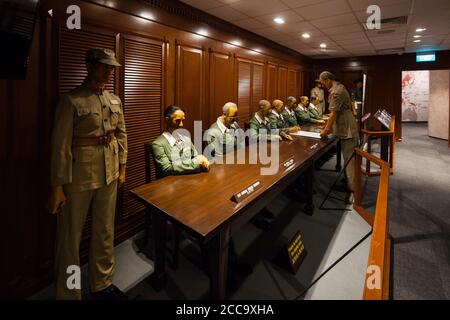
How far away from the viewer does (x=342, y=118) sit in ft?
12.7

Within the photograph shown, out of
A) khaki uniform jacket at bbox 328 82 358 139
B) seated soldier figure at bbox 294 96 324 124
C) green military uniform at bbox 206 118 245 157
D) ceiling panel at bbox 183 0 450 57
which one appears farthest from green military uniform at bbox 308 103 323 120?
green military uniform at bbox 206 118 245 157

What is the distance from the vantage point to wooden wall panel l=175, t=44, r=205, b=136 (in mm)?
3250

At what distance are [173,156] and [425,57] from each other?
320 inches

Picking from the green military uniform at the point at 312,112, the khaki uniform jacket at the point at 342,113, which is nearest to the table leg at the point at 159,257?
the khaki uniform jacket at the point at 342,113

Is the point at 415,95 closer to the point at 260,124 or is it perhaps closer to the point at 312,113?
the point at 312,113

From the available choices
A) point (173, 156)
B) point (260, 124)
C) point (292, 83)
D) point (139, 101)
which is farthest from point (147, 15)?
point (292, 83)

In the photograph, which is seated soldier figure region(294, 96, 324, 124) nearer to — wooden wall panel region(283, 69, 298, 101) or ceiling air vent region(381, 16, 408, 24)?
wooden wall panel region(283, 69, 298, 101)

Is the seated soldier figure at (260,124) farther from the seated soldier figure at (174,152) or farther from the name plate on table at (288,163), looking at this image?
the seated soldier figure at (174,152)

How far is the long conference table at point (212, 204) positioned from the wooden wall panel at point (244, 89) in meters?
2.40

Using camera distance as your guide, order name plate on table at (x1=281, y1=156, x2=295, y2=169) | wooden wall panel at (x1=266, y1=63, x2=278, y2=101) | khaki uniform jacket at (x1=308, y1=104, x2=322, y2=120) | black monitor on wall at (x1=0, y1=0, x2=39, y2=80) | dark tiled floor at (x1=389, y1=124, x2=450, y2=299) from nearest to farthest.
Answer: black monitor on wall at (x1=0, y1=0, x2=39, y2=80)
dark tiled floor at (x1=389, y1=124, x2=450, y2=299)
name plate on table at (x1=281, y1=156, x2=295, y2=169)
wooden wall panel at (x1=266, y1=63, x2=278, y2=101)
khaki uniform jacket at (x1=308, y1=104, x2=322, y2=120)

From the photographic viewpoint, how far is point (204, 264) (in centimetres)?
221

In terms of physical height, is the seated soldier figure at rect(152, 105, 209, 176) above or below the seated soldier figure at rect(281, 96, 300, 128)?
below

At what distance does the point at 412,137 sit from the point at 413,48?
3547 mm

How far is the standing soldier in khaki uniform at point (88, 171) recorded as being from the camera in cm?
159
